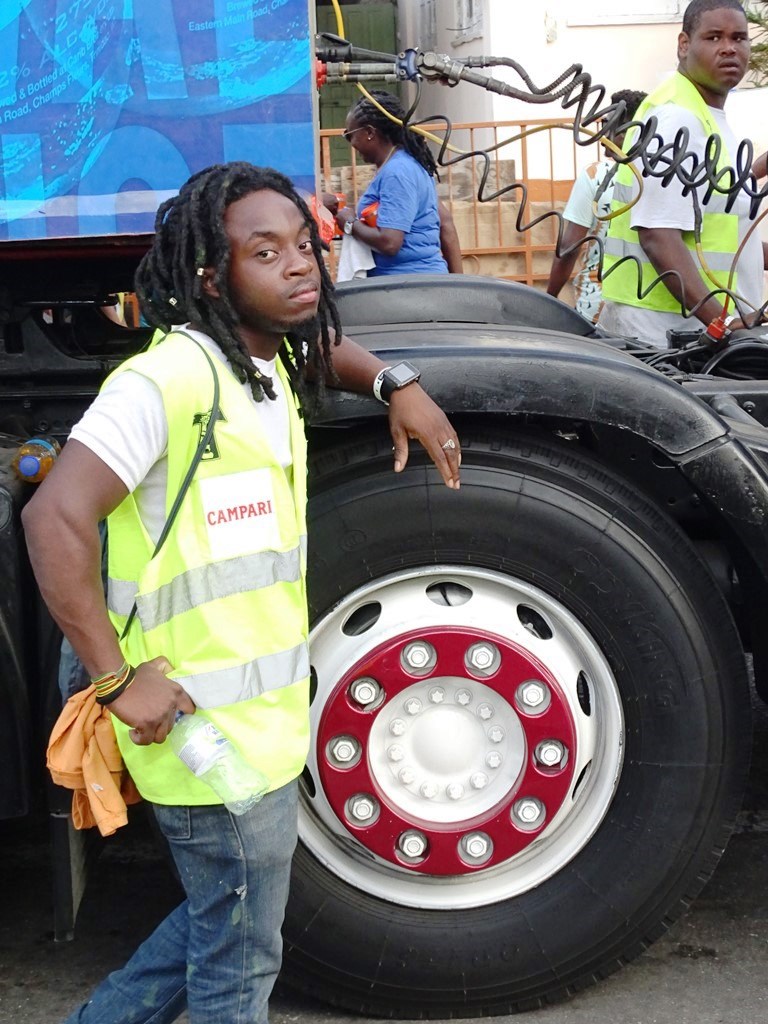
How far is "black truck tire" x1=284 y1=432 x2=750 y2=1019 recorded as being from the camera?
253cm

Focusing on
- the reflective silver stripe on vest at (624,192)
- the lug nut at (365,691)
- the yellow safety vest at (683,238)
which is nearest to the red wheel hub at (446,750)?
the lug nut at (365,691)

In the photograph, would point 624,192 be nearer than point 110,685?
No

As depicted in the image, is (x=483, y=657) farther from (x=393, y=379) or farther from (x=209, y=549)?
(x=209, y=549)

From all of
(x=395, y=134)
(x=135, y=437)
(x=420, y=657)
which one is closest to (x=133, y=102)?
(x=135, y=437)

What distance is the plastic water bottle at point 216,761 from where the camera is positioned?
2.02 m

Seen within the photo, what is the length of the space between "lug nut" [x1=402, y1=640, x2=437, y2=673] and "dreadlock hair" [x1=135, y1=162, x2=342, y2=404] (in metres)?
0.62

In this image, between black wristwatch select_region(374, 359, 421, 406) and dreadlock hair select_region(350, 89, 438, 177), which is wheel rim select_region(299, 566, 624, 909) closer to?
black wristwatch select_region(374, 359, 421, 406)

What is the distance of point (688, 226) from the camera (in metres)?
3.90

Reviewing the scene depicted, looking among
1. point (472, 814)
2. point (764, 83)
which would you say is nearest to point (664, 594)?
point (472, 814)

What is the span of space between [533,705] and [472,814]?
25 centimetres

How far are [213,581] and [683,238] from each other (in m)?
2.44

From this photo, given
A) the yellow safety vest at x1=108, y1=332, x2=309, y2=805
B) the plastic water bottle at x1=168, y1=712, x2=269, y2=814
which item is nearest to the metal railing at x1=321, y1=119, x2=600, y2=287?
the yellow safety vest at x1=108, y1=332, x2=309, y2=805

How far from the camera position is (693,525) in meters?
2.84

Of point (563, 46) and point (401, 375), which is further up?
point (563, 46)
